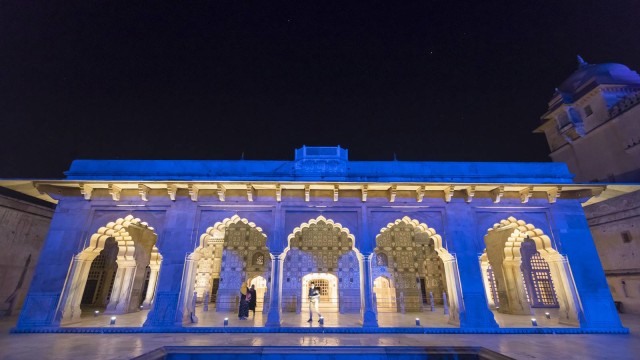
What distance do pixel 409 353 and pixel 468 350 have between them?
1.16m

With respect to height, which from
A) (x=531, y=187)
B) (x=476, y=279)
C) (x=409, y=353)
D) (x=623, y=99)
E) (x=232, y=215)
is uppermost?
(x=623, y=99)

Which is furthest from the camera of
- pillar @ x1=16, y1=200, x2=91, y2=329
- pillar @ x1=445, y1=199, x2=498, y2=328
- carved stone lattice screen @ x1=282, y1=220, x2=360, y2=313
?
carved stone lattice screen @ x1=282, y1=220, x2=360, y2=313

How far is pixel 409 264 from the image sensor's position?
14594 mm

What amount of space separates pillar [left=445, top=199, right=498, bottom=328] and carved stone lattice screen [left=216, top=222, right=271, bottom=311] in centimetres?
828

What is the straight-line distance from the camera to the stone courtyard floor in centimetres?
530

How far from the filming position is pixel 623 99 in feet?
47.0

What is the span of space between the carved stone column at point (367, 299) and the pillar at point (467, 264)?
2.36 meters

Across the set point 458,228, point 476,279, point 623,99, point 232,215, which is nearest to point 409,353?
point 476,279

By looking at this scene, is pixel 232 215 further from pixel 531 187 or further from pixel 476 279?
pixel 531 187

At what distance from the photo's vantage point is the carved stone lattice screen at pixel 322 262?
13.5 meters

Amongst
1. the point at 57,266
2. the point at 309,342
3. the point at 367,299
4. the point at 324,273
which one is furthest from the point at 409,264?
the point at 57,266

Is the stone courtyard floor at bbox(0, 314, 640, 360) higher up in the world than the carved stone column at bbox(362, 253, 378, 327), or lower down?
lower down

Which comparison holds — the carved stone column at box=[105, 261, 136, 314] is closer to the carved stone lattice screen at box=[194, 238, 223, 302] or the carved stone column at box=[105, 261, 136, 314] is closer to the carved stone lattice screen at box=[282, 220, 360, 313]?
the carved stone lattice screen at box=[194, 238, 223, 302]

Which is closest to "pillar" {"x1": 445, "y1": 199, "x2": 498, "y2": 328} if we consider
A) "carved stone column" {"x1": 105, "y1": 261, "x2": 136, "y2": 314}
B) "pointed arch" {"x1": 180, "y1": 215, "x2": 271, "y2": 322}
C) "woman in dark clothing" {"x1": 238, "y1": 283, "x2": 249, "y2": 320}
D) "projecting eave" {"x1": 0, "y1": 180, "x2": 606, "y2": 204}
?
"projecting eave" {"x1": 0, "y1": 180, "x2": 606, "y2": 204}
